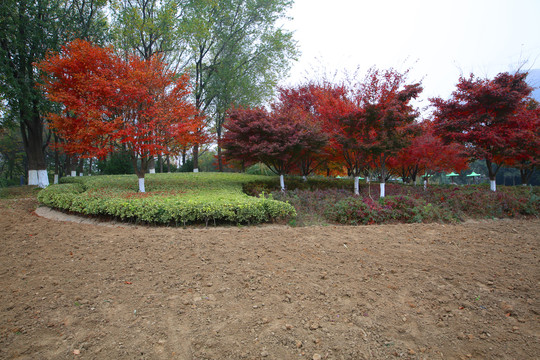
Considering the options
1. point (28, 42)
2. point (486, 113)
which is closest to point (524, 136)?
point (486, 113)

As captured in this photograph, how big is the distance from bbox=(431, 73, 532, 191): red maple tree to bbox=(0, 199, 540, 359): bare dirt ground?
20.2ft

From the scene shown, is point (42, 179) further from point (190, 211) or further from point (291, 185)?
point (190, 211)

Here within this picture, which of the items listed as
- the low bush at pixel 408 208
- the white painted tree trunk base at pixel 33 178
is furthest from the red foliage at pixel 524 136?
the white painted tree trunk base at pixel 33 178

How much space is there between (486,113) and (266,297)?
10.3 m

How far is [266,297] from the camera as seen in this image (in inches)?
111

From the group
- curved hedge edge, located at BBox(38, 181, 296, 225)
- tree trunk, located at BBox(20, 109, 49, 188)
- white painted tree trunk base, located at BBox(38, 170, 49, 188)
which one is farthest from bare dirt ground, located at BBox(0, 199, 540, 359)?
tree trunk, located at BBox(20, 109, 49, 188)

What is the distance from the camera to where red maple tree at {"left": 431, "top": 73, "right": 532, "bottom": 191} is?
9.11 meters

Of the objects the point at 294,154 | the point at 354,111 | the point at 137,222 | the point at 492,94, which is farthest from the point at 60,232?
the point at 492,94

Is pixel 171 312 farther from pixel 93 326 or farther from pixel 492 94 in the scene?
pixel 492 94

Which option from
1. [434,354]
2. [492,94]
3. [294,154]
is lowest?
[434,354]

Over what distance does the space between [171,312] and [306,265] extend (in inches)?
64.7

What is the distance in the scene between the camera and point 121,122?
770 cm

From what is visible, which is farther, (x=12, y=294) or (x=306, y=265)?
(x=306, y=265)

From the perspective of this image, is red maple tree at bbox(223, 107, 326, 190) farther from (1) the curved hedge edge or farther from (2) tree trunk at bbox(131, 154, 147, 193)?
(1) the curved hedge edge
